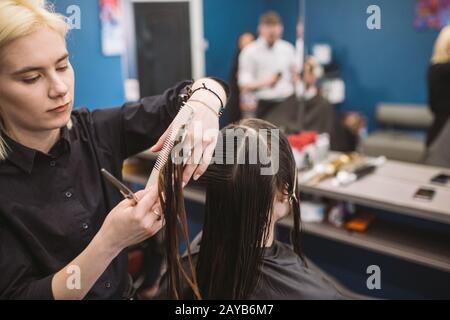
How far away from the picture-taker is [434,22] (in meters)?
4.00

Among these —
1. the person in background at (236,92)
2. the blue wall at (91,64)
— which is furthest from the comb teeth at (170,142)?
the person in background at (236,92)

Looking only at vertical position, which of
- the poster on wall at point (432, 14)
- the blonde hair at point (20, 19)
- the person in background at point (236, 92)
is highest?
the poster on wall at point (432, 14)

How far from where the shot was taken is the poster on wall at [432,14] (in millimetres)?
3906

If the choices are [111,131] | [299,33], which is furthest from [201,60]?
[111,131]

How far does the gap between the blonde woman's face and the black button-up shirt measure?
9cm

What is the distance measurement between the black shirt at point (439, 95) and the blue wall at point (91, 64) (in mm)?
2105

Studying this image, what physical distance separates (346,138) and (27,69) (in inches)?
129

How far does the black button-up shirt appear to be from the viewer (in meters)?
0.88

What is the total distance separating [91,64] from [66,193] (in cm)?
58

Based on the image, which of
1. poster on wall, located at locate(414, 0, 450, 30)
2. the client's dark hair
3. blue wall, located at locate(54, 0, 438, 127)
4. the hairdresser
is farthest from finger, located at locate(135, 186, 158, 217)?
poster on wall, located at locate(414, 0, 450, 30)

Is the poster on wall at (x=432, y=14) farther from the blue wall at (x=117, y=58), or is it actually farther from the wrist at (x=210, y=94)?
the wrist at (x=210, y=94)

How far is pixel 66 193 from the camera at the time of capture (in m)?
0.97

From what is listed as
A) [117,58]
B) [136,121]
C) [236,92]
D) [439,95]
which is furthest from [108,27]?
[236,92]

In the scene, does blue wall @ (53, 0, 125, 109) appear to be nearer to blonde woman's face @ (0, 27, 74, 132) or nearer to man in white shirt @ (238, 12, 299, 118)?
blonde woman's face @ (0, 27, 74, 132)
